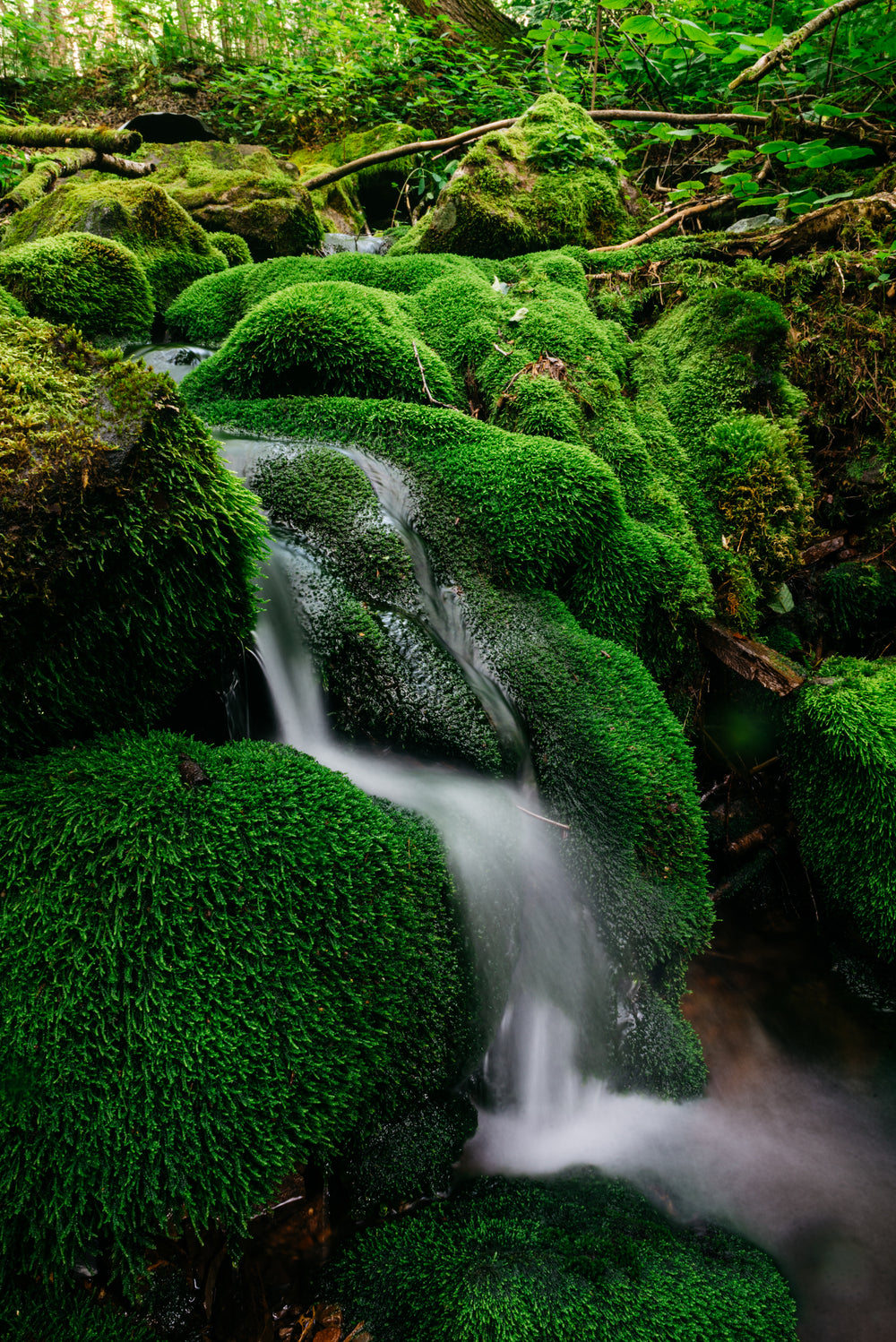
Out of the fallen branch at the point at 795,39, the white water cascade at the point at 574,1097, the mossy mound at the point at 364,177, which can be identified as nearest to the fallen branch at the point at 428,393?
the white water cascade at the point at 574,1097

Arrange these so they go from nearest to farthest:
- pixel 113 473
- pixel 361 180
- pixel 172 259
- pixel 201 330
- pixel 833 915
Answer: pixel 113 473, pixel 833 915, pixel 201 330, pixel 172 259, pixel 361 180

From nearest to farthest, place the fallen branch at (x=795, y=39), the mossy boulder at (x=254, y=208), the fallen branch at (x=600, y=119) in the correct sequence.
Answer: the fallen branch at (x=795, y=39), the fallen branch at (x=600, y=119), the mossy boulder at (x=254, y=208)

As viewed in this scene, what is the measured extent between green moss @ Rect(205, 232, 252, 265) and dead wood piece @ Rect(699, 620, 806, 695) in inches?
177

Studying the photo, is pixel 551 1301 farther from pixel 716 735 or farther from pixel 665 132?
pixel 665 132

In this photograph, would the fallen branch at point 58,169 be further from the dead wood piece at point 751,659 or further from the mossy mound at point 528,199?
the dead wood piece at point 751,659

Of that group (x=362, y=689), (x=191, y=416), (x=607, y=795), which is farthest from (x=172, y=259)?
(x=607, y=795)

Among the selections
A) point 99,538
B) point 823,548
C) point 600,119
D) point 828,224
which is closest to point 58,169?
point 600,119

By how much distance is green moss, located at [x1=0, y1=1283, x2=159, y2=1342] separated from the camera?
4.39ft

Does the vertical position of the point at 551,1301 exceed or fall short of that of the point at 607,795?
it falls short

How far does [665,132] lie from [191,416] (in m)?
4.17

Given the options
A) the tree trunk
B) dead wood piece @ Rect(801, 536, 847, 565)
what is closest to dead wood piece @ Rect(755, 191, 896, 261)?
dead wood piece @ Rect(801, 536, 847, 565)

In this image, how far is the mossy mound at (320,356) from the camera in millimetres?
3096

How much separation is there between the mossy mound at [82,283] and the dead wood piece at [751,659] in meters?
3.65

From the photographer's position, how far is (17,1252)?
4.29 feet
